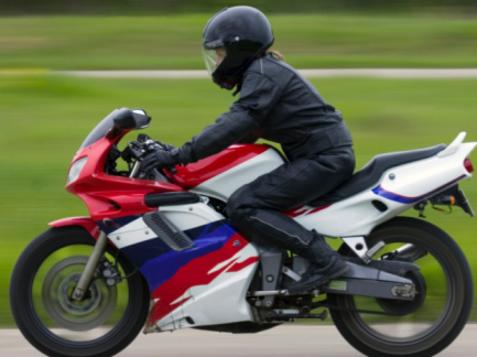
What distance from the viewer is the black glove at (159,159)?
5.71m

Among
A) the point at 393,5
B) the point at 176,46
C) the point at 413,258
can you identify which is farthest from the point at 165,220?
the point at 393,5

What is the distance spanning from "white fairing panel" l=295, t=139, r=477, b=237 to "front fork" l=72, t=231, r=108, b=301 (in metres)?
0.88

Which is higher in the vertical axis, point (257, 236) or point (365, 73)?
point (257, 236)

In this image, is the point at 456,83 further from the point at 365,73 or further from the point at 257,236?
the point at 257,236

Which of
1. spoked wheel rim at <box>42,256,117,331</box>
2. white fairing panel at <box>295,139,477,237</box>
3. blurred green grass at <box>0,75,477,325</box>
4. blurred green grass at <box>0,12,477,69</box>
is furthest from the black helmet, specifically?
blurred green grass at <box>0,12,477,69</box>

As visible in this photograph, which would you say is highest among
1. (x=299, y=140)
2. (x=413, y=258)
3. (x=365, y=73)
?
(x=299, y=140)

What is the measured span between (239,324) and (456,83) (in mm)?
9327

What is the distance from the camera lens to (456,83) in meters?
14.8

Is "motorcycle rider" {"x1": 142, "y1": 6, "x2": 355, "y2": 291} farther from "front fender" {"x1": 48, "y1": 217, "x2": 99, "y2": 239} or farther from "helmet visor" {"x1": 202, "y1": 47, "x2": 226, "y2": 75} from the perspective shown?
"front fender" {"x1": 48, "y1": 217, "x2": 99, "y2": 239}

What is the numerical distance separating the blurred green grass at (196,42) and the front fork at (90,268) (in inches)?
441

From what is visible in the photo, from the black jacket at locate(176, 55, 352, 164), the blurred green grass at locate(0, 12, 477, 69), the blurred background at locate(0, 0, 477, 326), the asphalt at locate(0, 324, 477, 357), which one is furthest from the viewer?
the blurred green grass at locate(0, 12, 477, 69)

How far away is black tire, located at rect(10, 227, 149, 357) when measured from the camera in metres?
6.00

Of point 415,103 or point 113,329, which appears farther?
Answer: point 415,103

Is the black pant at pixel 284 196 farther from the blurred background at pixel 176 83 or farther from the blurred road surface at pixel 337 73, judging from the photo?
the blurred road surface at pixel 337 73
